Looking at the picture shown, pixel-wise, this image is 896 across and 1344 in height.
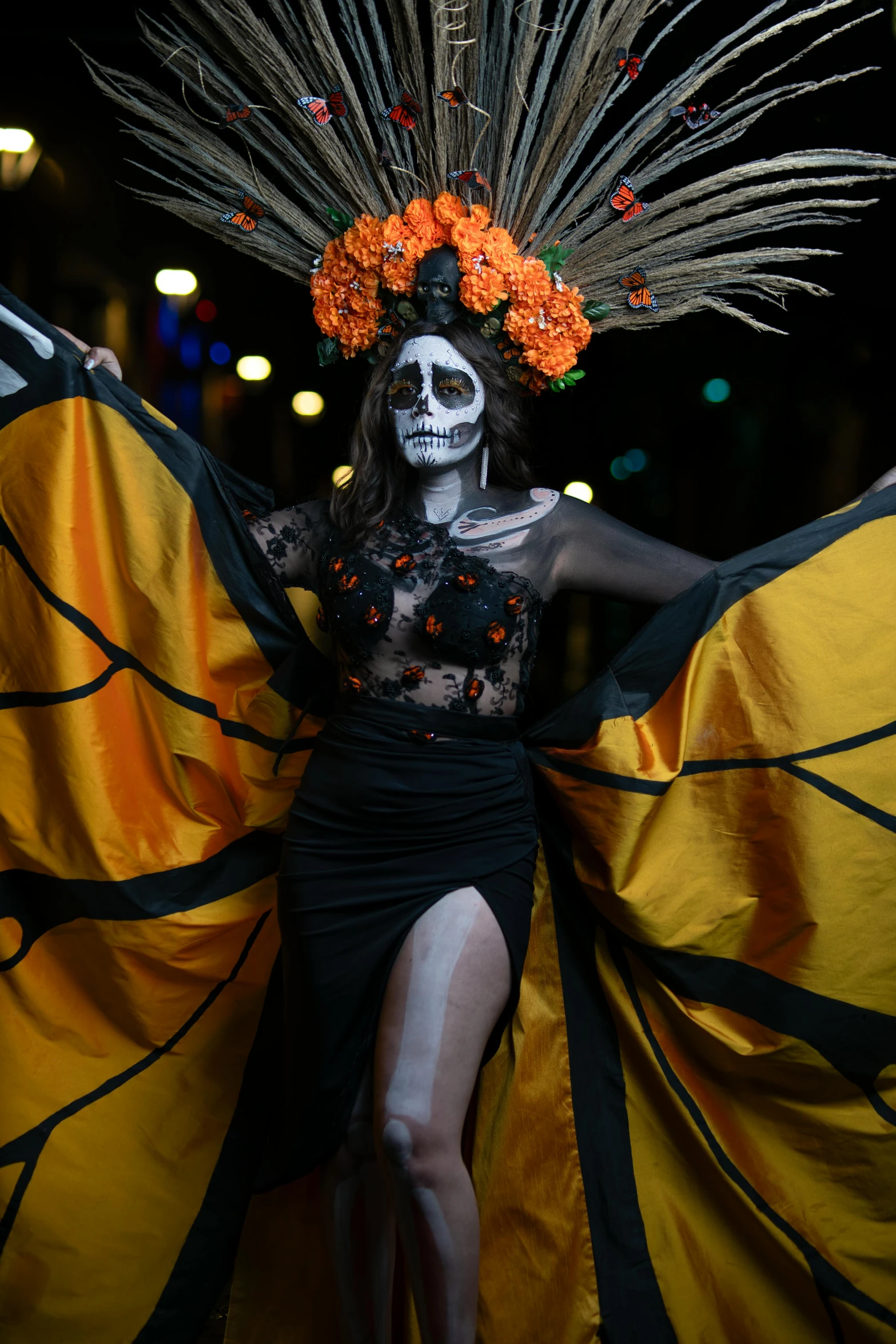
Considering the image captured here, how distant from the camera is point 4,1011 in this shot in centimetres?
182

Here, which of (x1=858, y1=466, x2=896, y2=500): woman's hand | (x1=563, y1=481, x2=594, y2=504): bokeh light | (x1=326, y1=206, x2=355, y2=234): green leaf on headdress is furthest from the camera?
(x1=563, y1=481, x2=594, y2=504): bokeh light

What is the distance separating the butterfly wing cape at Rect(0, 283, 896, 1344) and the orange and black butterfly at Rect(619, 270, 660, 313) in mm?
571

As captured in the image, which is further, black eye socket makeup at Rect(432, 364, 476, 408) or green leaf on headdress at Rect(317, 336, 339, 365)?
green leaf on headdress at Rect(317, 336, 339, 365)

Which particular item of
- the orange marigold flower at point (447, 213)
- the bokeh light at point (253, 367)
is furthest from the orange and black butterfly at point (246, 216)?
the bokeh light at point (253, 367)

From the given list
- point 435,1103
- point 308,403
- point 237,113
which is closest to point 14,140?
point 308,403

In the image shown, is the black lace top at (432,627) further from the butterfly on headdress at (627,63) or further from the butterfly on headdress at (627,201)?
the butterfly on headdress at (627,63)

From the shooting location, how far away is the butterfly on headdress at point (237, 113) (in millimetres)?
1970

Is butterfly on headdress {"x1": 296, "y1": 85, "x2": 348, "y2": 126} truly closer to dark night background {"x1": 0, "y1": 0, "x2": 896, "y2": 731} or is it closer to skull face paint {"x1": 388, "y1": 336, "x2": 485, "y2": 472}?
skull face paint {"x1": 388, "y1": 336, "x2": 485, "y2": 472}

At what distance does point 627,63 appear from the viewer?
6.06ft

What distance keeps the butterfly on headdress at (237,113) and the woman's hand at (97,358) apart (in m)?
0.50

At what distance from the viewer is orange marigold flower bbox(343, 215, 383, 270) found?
6.42 feet

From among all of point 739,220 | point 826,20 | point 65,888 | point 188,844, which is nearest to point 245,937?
point 188,844

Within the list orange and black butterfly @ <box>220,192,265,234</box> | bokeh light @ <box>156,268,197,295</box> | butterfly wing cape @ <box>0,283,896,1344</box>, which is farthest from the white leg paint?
bokeh light @ <box>156,268,197,295</box>

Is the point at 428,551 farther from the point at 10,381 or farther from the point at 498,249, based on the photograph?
the point at 10,381
